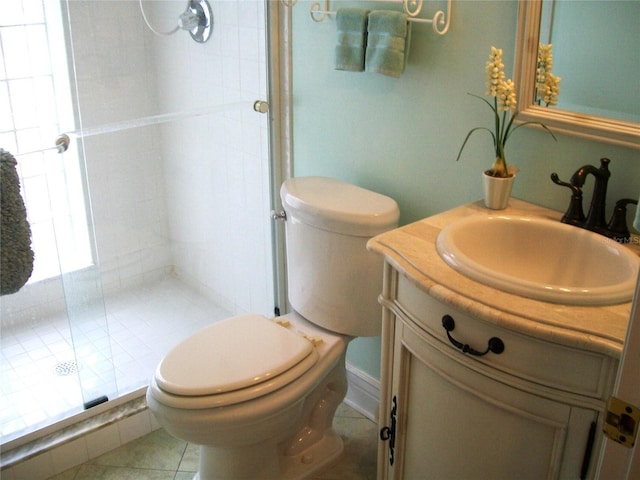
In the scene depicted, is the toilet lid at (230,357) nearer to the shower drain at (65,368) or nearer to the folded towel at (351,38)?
the shower drain at (65,368)

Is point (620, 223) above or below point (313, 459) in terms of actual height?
above

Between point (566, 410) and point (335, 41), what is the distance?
132cm

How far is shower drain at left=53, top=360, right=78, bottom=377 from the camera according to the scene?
7.64 feet

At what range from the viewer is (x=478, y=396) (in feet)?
4.61

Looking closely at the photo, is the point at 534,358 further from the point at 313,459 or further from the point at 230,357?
the point at 313,459

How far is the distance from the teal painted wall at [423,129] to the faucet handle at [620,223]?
67 mm

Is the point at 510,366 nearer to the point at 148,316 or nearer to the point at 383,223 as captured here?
the point at 383,223

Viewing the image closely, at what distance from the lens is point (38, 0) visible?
79.9 inches

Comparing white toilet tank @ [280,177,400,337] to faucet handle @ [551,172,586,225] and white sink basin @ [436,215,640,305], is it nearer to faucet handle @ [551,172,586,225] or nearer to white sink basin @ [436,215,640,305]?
white sink basin @ [436,215,640,305]

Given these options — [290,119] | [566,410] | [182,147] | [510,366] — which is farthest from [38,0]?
[566,410]

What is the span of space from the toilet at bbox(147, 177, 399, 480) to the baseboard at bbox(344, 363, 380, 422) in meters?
0.19

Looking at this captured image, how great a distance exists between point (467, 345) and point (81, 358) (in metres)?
1.43

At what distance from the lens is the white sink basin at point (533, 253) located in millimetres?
1404

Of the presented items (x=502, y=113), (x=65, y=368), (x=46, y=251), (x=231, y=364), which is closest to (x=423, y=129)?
(x=502, y=113)
